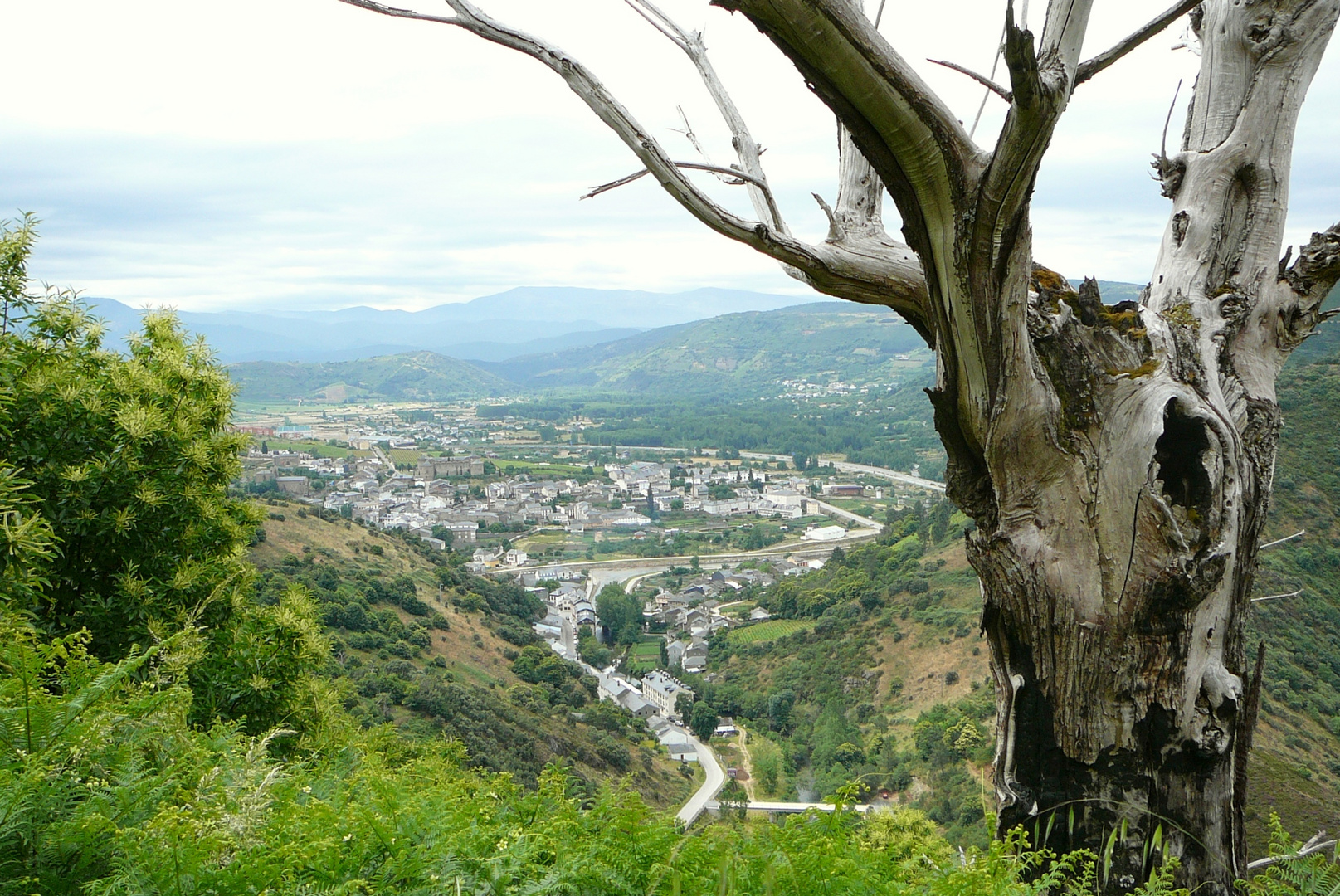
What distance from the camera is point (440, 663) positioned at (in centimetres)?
1869

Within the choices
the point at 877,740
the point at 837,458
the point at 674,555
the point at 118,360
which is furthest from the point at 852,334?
the point at 118,360

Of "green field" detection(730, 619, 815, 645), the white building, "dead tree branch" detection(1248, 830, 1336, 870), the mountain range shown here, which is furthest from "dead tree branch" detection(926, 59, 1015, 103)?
the mountain range

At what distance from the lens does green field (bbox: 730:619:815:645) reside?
31141 mm

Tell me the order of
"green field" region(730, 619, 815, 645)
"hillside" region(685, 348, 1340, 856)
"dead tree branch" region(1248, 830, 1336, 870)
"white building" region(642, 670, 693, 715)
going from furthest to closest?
"green field" region(730, 619, 815, 645) → "white building" region(642, 670, 693, 715) → "hillside" region(685, 348, 1340, 856) → "dead tree branch" region(1248, 830, 1336, 870)

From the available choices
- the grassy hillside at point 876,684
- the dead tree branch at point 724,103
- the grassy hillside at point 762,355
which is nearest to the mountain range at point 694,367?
the grassy hillside at point 762,355

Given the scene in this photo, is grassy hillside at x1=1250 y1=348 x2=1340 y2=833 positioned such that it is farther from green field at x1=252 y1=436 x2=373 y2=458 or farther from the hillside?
green field at x1=252 y1=436 x2=373 y2=458

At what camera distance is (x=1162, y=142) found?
2656mm

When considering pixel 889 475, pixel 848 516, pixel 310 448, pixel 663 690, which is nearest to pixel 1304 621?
pixel 663 690

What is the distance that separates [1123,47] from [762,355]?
525 feet

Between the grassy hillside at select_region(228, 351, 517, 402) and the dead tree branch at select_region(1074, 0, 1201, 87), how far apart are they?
116 meters

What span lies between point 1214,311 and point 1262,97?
72cm

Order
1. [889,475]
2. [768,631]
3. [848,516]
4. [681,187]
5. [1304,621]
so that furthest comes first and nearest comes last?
1. [889,475]
2. [848,516]
3. [768,631]
4. [1304,621]
5. [681,187]

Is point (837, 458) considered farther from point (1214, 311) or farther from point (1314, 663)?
point (1214, 311)

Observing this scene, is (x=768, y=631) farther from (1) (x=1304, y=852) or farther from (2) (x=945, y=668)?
(1) (x=1304, y=852)
